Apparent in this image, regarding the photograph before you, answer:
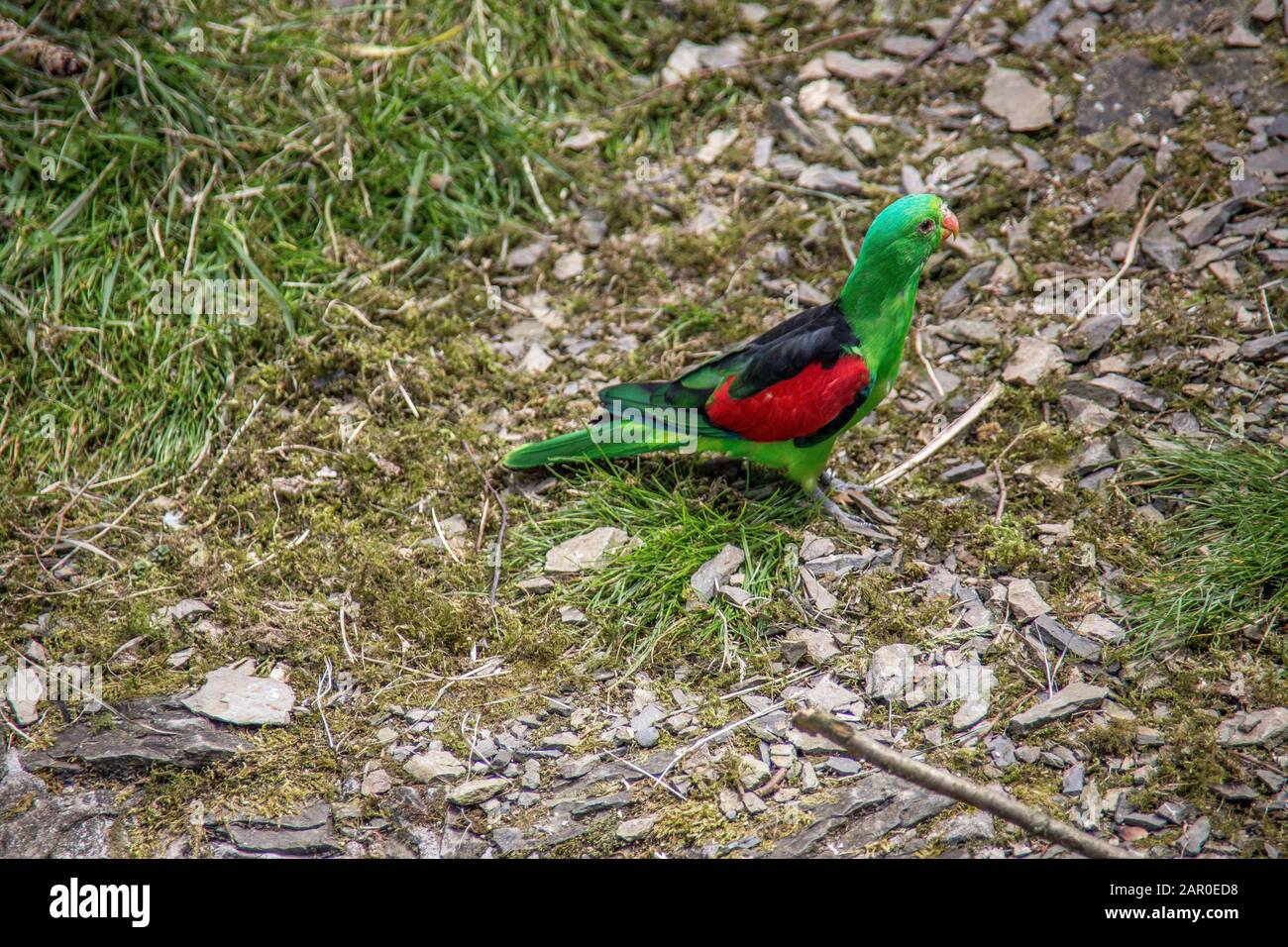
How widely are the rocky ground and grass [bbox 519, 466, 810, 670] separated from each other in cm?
3

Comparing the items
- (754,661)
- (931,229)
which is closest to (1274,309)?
(931,229)

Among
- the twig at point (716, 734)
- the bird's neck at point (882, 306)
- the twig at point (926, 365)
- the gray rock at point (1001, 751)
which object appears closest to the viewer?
the gray rock at point (1001, 751)

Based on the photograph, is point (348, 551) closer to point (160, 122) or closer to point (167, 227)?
point (167, 227)

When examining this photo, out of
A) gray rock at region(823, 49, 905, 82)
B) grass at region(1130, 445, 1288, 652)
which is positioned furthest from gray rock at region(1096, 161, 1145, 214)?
grass at region(1130, 445, 1288, 652)

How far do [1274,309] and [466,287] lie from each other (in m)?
3.98

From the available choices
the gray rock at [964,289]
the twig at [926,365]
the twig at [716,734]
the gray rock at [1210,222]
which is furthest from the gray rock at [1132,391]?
the twig at [716,734]

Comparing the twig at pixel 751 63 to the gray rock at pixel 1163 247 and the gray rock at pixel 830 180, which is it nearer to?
the gray rock at pixel 830 180

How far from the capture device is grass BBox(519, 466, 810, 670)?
4211mm

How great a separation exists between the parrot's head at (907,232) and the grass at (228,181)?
92.2 inches

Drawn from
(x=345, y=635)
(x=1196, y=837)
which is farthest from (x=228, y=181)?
(x=1196, y=837)

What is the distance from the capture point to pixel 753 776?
145 inches

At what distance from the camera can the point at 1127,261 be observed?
5277mm

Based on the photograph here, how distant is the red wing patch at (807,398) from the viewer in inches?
173

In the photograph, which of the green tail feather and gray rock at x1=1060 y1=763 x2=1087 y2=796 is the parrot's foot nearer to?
the green tail feather
